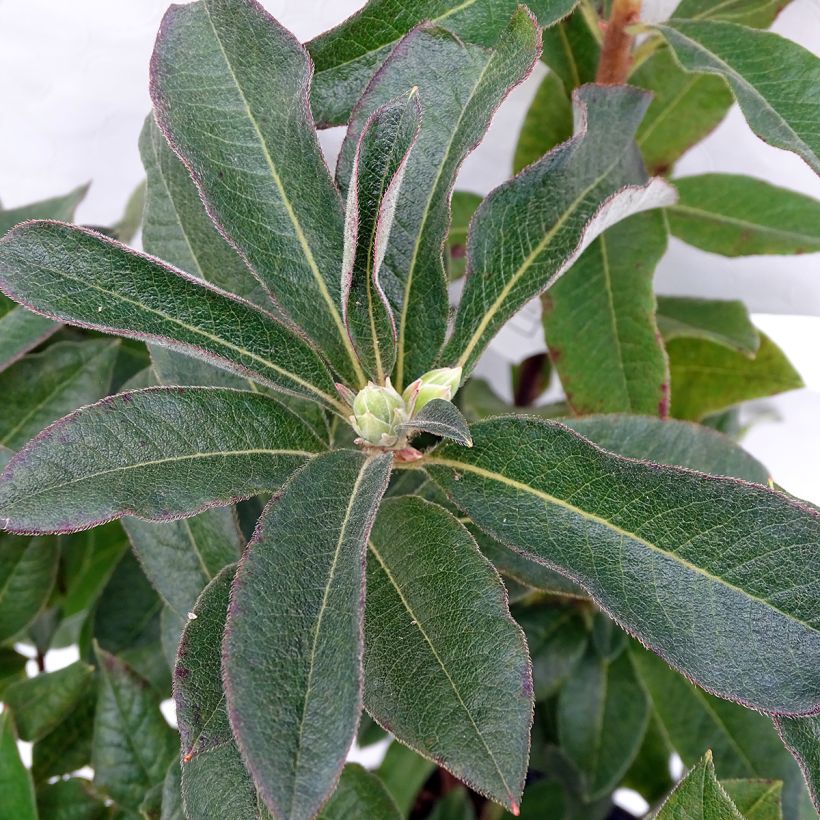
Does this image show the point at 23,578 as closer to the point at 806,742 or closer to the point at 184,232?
the point at 184,232

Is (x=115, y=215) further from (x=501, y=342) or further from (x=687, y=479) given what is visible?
(x=687, y=479)

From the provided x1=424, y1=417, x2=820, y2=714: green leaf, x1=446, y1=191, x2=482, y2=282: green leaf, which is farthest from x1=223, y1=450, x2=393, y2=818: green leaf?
x1=446, y1=191, x2=482, y2=282: green leaf

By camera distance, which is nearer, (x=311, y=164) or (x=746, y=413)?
(x=311, y=164)

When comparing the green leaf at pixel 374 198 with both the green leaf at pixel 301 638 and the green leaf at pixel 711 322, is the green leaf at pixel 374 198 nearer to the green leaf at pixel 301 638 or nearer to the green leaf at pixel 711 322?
the green leaf at pixel 301 638

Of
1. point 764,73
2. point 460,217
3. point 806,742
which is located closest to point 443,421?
point 806,742

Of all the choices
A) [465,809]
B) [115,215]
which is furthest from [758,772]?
[115,215]

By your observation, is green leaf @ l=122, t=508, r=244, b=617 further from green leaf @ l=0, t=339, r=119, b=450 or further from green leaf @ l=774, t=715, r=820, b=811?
green leaf @ l=774, t=715, r=820, b=811
